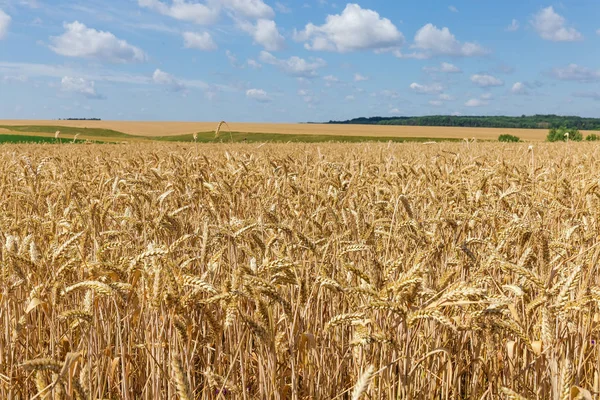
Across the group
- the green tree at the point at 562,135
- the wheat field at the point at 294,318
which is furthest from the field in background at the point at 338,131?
the wheat field at the point at 294,318

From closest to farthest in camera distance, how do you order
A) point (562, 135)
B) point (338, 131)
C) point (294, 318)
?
point (294, 318)
point (562, 135)
point (338, 131)

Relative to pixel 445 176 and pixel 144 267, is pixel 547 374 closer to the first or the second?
pixel 144 267

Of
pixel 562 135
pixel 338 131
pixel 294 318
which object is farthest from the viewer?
pixel 338 131

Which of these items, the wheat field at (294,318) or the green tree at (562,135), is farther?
the green tree at (562,135)

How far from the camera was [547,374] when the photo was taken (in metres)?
2.19

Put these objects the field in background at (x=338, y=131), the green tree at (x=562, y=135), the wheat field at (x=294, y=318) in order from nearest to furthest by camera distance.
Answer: the wheat field at (x=294, y=318), the green tree at (x=562, y=135), the field in background at (x=338, y=131)

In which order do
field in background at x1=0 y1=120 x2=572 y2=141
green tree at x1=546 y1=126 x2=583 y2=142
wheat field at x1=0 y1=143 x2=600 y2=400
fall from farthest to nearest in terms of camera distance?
1. field in background at x1=0 y1=120 x2=572 y2=141
2. green tree at x1=546 y1=126 x2=583 y2=142
3. wheat field at x1=0 y1=143 x2=600 y2=400

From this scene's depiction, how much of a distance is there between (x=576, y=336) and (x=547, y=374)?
1.00 ft

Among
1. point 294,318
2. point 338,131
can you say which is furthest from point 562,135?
point 294,318

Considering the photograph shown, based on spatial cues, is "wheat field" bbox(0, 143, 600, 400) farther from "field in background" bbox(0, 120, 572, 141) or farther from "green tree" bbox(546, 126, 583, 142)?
"field in background" bbox(0, 120, 572, 141)

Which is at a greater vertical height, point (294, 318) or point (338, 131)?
point (338, 131)

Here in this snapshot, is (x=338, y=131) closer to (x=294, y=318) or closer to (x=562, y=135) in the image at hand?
(x=562, y=135)

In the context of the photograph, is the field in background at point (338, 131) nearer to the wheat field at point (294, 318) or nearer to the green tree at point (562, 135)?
the green tree at point (562, 135)

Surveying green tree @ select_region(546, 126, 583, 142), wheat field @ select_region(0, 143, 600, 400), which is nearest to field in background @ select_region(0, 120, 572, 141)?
green tree @ select_region(546, 126, 583, 142)
